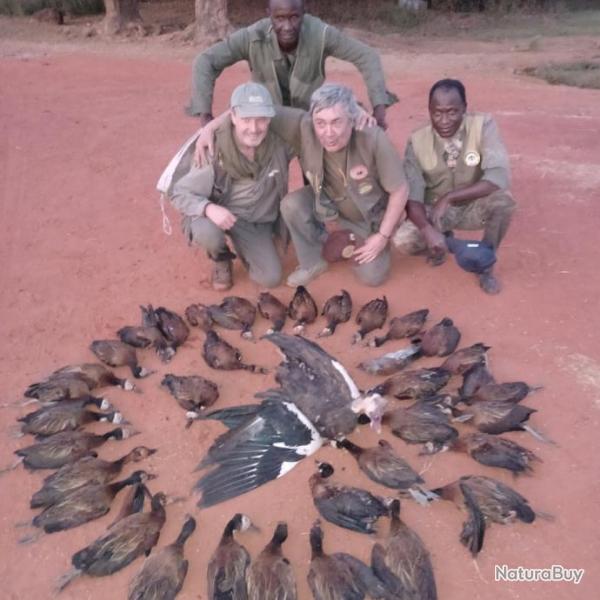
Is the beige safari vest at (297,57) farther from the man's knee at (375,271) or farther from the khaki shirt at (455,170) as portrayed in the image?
the man's knee at (375,271)

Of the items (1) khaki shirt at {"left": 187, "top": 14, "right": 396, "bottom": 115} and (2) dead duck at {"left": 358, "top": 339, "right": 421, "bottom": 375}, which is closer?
(2) dead duck at {"left": 358, "top": 339, "right": 421, "bottom": 375}

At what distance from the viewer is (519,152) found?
7.61 m

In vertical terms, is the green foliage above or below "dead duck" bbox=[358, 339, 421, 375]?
above

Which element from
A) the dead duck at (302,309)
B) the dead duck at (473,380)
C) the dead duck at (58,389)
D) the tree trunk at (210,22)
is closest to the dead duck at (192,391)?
the dead duck at (58,389)

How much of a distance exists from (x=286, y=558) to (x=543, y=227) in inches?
157

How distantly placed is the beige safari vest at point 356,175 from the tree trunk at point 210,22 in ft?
27.5

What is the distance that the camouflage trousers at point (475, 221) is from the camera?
5191mm

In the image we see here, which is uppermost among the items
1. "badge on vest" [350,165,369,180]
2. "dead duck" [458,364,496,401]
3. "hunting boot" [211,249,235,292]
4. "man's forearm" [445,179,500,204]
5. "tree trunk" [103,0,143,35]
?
"tree trunk" [103,0,143,35]

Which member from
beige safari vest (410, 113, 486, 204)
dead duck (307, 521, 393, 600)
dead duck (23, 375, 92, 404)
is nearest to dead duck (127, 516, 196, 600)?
dead duck (307, 521, 393, 600)

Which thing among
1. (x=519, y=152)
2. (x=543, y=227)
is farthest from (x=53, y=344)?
(x=519, y=152)

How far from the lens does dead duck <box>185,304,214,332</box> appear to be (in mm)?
4957

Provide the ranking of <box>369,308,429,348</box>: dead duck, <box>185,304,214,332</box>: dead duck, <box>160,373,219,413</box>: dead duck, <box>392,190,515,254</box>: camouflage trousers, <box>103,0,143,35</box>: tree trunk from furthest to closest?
<box>103,0,143,35</box>: tree trunk, <box>392,190,515,254</box>: camouflage trousers, <box>185,304,214,332</box>: dead duck, <box>369,308,429,348</box>: dead duck, <box>160,373,219,413</box>: dead duck

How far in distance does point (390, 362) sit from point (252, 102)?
1.90 m

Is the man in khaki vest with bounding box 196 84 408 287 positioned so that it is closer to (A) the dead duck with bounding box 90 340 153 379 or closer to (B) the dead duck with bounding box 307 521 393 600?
(A) the dead duck with bounding box 90 340 153 379
